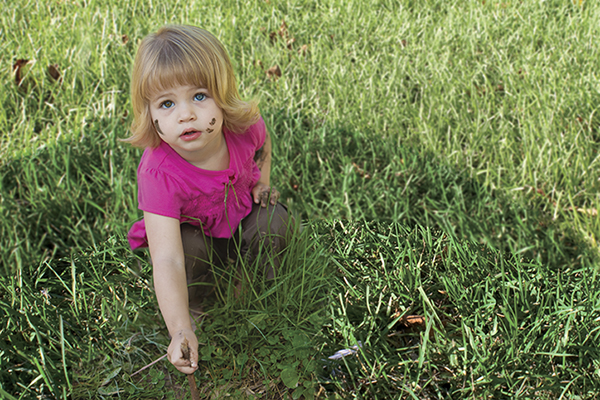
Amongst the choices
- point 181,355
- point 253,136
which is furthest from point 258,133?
point 181,355

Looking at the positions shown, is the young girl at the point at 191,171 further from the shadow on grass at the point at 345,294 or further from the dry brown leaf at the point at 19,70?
the dry brown leaf at the point at 19,70

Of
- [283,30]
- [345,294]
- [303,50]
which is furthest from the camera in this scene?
[283,30]

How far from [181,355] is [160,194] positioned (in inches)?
20.6

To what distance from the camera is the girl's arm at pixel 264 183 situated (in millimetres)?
1969

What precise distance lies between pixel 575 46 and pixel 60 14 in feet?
12.1

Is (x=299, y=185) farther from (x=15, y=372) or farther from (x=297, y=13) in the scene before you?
(x=297, y=13)

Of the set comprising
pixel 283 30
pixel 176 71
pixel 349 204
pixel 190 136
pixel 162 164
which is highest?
pixel 176 71

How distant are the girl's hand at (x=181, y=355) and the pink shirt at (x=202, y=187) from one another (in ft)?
1.31

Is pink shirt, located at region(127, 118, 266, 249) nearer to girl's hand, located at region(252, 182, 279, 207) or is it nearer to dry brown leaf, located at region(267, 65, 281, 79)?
girl's hand, located at region(252, 182, 279, 207)

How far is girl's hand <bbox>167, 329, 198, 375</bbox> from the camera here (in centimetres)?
140

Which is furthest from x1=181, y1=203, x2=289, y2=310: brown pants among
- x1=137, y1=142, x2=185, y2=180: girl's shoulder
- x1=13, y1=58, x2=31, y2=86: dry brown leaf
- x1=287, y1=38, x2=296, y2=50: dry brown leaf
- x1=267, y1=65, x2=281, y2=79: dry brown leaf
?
x1=13, y1=58, x2=31, y2=86: dry brown leaf

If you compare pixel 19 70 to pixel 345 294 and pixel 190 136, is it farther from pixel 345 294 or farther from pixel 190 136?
pixel 345 294

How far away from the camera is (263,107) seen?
2906 mm

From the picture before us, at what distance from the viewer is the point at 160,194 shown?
5.29 ft
